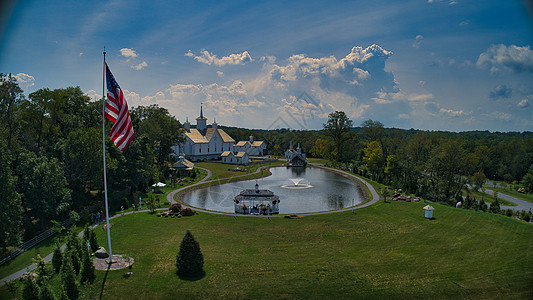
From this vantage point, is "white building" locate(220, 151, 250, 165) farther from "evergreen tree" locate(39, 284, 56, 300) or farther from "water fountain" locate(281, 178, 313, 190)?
"evergreen tree" locate(39, 284, 56, 300)

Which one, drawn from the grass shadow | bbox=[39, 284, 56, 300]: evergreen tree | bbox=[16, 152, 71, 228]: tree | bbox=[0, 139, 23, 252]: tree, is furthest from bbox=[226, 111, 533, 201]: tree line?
bbox=[0, 139, 23, 252]: tree

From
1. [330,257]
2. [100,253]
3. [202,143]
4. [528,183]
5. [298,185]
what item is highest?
[202,143]

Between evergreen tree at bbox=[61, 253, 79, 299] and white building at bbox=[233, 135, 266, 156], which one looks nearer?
evergreen tree at bbox=[61, 253, 79, 299]

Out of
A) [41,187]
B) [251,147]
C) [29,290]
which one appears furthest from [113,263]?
[251,147]

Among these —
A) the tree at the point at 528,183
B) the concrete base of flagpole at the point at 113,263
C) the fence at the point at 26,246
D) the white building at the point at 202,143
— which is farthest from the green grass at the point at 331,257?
the white building at the point at 202,143

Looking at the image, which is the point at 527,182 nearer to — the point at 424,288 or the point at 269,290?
the point at 424,288

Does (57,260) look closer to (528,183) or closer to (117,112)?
(117,112)
